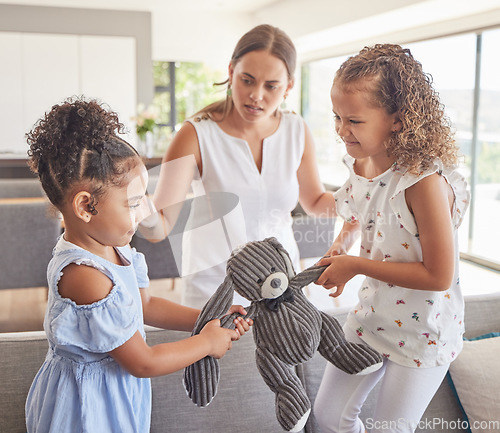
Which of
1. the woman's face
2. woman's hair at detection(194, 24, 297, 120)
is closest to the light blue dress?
the woman's face

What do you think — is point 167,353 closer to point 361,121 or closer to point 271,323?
point 271,323

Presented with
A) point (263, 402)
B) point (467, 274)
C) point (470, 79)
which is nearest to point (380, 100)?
point (263, 402)

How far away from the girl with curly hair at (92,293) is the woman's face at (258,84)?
671mm

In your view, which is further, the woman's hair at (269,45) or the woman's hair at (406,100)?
the woman's hair at (269,45)

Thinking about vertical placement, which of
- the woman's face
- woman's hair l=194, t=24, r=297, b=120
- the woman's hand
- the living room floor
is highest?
woman's hair l=194, t=24, r=297, b=120

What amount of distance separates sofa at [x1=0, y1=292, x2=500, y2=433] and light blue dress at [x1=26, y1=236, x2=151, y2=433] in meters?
0.26

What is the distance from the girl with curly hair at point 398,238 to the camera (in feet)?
3.78

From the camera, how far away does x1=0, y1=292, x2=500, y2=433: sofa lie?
53.2 inches

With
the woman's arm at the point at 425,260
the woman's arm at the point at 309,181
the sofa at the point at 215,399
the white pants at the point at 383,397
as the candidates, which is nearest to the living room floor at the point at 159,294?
the woman's arm at the point at 309,181

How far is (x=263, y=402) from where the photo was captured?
4.75 ft

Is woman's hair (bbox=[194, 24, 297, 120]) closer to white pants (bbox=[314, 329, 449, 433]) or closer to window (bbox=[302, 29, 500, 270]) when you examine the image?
white pants (bbox=[314, 329, 449, 433])

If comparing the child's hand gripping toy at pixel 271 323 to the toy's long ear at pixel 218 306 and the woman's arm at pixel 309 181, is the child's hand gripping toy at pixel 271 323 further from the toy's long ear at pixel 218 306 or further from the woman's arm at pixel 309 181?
the woman's arm at pixel 309 181

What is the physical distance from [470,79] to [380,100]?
4934mm

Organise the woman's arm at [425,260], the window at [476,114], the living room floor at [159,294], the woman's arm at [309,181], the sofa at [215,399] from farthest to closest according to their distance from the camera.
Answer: the window at [476,114] → the living room floor at [159,294] → the woman's arm at [309,181] → the sofa at [215,399] → the woman's arm at [425,260]
